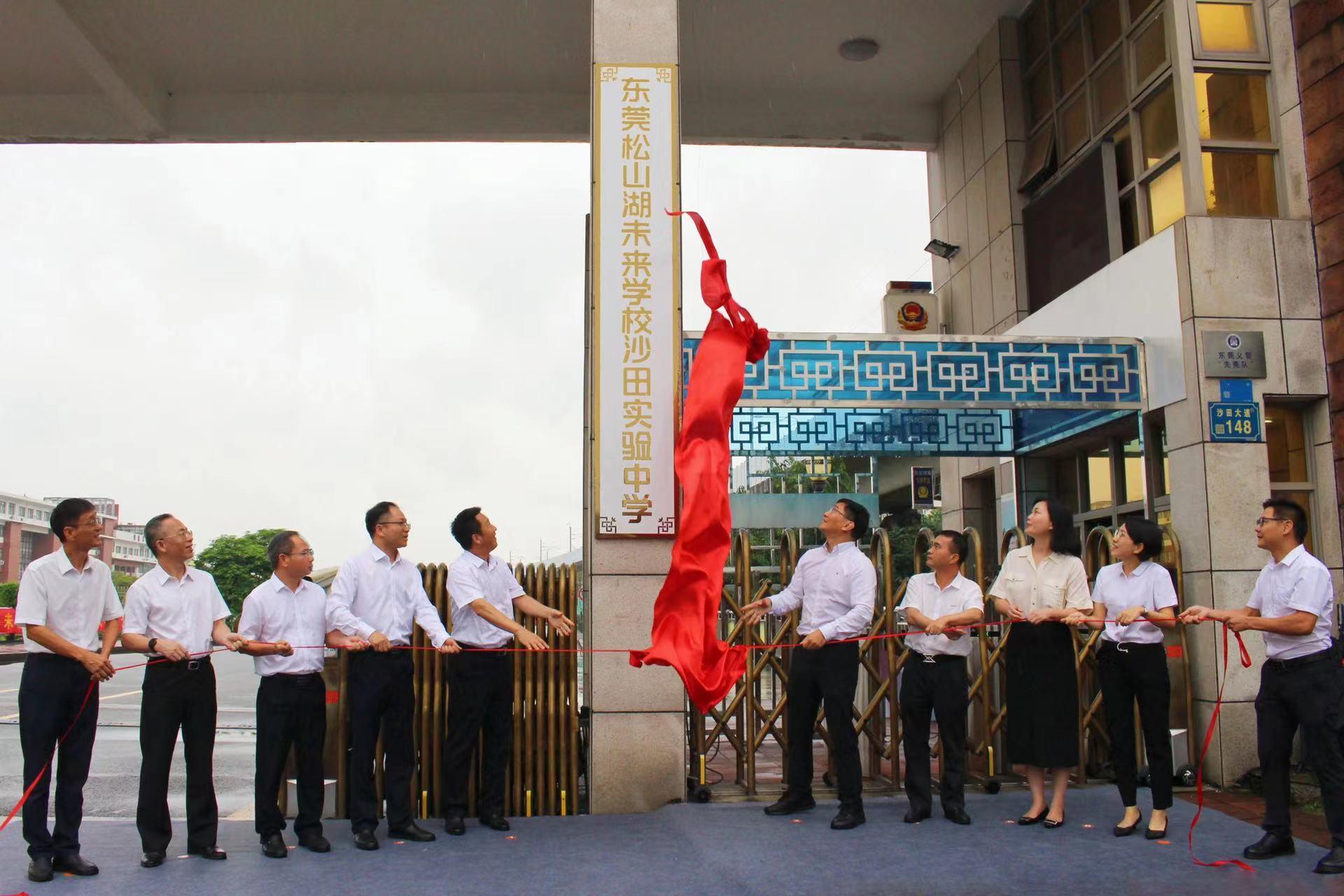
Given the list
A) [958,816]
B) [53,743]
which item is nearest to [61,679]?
[53,743]

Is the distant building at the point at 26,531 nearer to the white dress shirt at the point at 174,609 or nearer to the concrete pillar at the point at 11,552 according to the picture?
the concrete pillar at the point at 11,552

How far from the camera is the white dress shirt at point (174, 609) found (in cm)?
383

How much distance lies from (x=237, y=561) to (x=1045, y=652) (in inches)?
2903

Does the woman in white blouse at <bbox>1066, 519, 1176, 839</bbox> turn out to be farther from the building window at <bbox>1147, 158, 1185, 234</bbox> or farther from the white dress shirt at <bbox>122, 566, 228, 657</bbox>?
the white dress shirt at <bbox>122, 566, 228, 657</bbox>

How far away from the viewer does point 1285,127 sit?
5.65m

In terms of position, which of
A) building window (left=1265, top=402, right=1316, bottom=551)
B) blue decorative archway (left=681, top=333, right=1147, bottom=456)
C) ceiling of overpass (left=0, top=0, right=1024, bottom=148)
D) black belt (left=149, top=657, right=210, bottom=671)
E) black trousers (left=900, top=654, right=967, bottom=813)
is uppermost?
ceiling of overpass (left=0, top=0, right=1024, bottom=148)

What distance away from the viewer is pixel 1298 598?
144 inches

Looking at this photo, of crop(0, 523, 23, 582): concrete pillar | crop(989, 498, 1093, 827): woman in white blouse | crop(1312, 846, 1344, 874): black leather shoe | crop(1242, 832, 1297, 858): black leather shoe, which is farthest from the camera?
crop(0, 523, 23, 582): concrete pillar

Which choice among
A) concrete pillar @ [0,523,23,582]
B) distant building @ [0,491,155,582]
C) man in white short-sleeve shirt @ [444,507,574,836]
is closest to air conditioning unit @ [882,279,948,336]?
man in white short-sleeve shirt @ [444,507,574,836]

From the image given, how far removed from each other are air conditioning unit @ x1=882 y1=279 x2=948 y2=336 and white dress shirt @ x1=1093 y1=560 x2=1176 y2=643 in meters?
5.08

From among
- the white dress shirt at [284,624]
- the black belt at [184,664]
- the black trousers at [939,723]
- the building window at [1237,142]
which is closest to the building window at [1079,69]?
the building window at [1237,142]

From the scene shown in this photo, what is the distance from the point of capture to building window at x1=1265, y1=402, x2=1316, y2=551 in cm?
534

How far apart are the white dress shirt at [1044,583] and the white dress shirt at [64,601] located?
137 inches

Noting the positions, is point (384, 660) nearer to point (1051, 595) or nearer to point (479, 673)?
point (479, 673)
